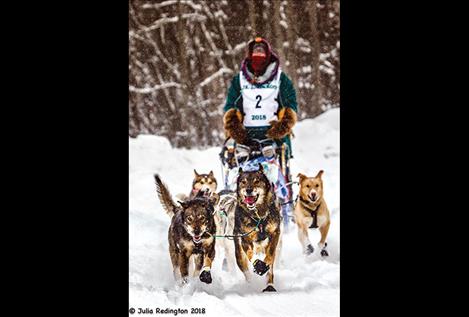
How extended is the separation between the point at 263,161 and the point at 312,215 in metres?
0.48

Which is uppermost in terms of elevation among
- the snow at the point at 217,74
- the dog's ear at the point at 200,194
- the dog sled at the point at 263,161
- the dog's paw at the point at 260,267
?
the snow at the point at 217,74

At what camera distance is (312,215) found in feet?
16.8

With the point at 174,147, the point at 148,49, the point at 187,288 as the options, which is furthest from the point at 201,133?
the point at 187,288

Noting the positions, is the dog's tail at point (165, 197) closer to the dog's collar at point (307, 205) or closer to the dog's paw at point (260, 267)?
the dog's paw at point (260, 267)

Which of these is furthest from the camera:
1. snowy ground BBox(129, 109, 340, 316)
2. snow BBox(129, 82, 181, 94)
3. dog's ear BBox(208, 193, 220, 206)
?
snow BBox(129, 82, 181, 94)

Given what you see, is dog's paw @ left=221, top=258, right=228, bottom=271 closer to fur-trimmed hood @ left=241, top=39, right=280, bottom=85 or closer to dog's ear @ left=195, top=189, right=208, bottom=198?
dog's ear @ left=195, top=189, right=208, bottom=198

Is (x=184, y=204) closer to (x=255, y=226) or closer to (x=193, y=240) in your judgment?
(x=193, y=240)

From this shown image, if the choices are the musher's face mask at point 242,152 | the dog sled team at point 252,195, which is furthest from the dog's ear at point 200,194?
the musher's face mask at point 242,152

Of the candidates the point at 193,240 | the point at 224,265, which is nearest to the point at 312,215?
the point at 224,265

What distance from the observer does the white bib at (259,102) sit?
5160mm

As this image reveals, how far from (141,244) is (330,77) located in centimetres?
165

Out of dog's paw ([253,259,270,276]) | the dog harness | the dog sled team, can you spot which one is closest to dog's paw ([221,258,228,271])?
the dog sled team

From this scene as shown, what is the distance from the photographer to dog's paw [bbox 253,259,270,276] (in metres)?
5.04

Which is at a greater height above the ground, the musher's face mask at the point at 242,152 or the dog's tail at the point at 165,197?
the musher's face mask at the point at 242,152
